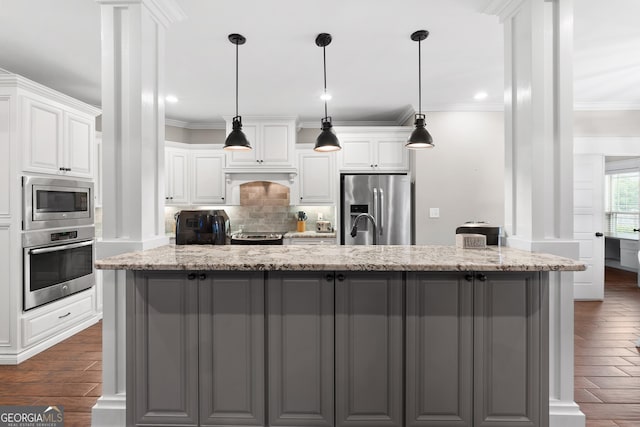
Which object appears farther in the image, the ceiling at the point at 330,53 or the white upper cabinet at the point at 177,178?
the white upper cabinet at the point at 177,178

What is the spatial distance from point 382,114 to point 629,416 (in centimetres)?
399

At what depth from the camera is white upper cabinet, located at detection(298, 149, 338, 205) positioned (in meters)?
4.92

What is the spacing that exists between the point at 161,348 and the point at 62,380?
1.42 m

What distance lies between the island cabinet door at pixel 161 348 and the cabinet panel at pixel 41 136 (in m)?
2.14

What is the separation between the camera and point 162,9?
7.24 feet

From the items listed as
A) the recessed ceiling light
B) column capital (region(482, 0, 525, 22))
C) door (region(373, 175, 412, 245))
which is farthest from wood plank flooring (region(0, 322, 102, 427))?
the recessed ceiling light

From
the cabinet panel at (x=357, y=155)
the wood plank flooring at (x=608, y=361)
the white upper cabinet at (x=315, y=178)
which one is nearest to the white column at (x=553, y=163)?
the wood plank flooring at (x=608, y=361)

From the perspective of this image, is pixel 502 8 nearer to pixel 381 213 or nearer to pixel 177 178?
pixel 381 213

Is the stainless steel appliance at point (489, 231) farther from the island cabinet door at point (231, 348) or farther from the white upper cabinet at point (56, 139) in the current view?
the white upper cabinet at point (56, 139)

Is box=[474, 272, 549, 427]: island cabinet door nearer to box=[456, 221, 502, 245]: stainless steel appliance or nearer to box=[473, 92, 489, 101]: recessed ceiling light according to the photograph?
box=[456, 221, 502, 245]: stainless steel appliance

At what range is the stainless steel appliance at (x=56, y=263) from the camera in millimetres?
3016

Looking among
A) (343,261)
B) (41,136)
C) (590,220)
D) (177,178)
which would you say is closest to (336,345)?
(343,261)

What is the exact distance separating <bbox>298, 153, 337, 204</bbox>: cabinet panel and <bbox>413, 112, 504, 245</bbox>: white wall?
3.81 feet

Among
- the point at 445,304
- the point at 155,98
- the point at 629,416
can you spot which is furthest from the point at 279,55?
the point at 629,416
